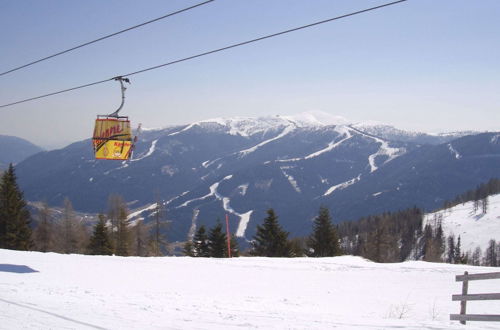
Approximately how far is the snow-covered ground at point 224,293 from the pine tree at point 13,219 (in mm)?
20113

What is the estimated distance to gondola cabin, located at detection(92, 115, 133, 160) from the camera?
20484 millimetres

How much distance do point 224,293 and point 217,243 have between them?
3007 cm

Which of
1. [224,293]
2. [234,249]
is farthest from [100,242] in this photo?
[224,293]

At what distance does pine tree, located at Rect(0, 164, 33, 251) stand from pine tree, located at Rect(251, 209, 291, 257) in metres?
22.9

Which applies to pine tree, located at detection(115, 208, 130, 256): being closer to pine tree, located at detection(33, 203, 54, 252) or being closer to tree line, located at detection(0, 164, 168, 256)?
tree line, located at detection(0, 164, 168, 256)

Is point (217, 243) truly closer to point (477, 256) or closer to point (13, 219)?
point (13, 219)

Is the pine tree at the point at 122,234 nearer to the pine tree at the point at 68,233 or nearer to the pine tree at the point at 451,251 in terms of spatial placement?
the pine tree at the point at 68,233

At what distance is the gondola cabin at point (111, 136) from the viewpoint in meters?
20.5

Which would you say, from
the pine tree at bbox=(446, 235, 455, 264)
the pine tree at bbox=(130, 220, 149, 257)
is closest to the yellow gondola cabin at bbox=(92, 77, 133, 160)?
the pine tree at bbox=(130, 220, 149, 257)

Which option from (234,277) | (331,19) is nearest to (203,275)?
(234,277)

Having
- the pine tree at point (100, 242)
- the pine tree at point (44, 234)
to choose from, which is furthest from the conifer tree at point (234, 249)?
A: the pine tree at point (44, 234)

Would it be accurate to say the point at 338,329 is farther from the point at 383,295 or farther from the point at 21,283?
the point at 21,283

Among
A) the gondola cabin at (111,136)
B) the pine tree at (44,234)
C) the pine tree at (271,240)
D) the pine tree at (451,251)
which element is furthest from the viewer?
the pine tree at (451,251)

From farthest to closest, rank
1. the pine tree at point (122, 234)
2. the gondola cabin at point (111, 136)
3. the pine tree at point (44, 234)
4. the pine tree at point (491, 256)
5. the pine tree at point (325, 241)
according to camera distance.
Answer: the pine tree at point (491, 256)
the pine tree at point (44, 234)
the pine tree at point (122, 234)
the pine tree at point (325, 241)
the gondola cabin at point (111, 136)
